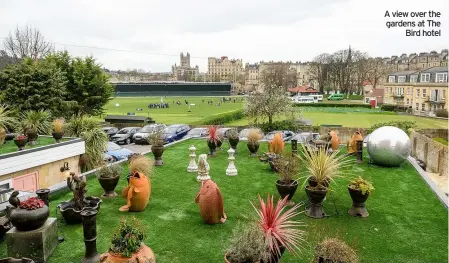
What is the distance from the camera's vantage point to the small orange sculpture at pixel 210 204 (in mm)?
8273

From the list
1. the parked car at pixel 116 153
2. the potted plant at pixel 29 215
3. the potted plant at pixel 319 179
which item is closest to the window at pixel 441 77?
the parked car at pixel 116 153

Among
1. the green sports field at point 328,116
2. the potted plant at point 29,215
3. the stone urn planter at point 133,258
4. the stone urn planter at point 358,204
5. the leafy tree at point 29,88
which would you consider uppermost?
the leafy tree at point 29,88

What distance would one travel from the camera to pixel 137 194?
29.8 ft

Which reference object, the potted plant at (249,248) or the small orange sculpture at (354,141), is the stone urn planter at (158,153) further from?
the potted plant at (249,248)

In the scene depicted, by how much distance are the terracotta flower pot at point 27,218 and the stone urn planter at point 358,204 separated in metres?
7.13

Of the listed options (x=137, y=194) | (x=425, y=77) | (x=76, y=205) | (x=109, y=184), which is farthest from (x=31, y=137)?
(x=425, y=77)

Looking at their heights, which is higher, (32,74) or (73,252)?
(32,74)

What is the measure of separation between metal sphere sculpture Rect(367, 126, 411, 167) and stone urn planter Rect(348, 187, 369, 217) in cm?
550

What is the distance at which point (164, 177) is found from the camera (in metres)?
12.9

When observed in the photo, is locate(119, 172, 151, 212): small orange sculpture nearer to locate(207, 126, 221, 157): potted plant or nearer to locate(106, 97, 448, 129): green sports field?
locate(207, 126, 221, 157): potted plant

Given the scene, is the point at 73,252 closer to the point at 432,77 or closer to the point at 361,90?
the point at 432,77

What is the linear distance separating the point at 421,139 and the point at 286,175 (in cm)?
1552

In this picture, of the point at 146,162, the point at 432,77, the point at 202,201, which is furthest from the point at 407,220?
the point at 432,77

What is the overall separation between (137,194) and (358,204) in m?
5.72
